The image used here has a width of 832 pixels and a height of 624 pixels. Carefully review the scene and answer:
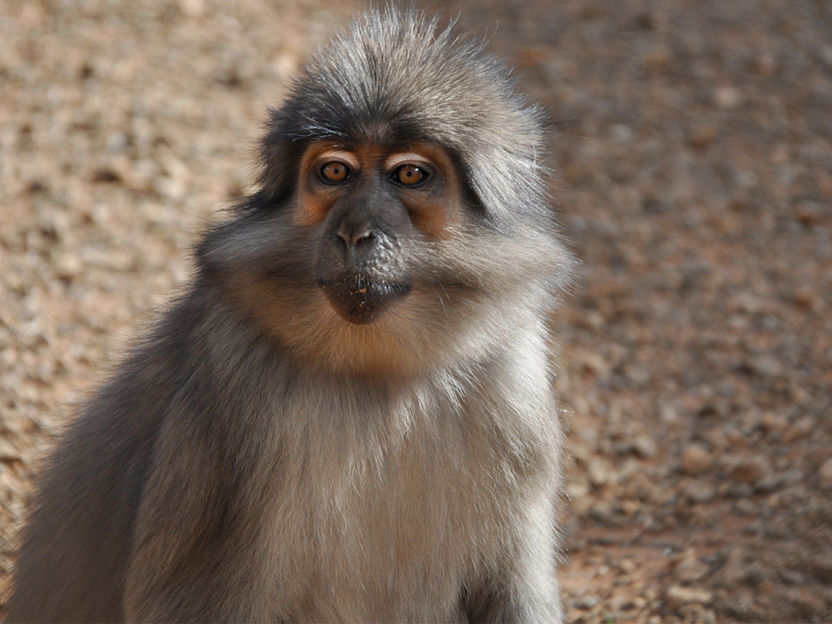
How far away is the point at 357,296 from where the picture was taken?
2812mm

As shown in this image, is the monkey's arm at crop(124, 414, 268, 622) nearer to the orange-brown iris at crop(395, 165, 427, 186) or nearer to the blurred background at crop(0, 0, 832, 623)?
the orange-brown iris at crop(395, 165, 427, 186)

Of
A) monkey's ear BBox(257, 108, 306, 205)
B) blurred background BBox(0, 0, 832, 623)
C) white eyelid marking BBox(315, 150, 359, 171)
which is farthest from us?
blurred background BBox(0, 0, 832, 623)

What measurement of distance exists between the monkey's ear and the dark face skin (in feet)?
0.27

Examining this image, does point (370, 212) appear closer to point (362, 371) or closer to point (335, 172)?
point (335, 172)

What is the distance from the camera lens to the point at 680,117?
7371 mm

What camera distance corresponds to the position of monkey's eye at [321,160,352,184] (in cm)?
291

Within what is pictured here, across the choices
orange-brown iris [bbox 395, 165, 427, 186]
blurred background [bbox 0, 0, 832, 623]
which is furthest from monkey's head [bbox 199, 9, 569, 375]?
blurred background [bbox 0, 0, 832, 623]

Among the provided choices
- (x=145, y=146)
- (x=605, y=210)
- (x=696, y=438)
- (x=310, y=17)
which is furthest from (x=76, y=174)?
(x=696, y=438)

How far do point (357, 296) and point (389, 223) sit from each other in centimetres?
20

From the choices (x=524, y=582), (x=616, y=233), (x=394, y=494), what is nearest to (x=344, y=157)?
(x=394, y=494)

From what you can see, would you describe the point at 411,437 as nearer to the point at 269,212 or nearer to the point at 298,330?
the point at 298,330

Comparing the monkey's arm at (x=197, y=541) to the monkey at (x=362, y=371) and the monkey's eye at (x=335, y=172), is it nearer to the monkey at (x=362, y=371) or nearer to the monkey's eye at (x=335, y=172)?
the monkey at (x=362, y=371)

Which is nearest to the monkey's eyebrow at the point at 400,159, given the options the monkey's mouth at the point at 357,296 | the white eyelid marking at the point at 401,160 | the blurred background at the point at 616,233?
the white eyelid marking at the point at 401,160

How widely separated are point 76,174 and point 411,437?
12.2ft
